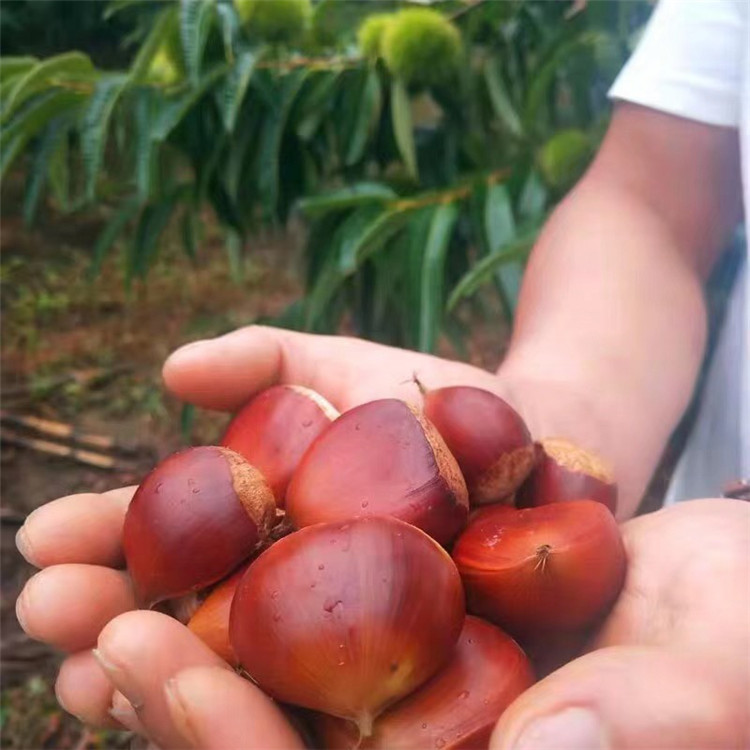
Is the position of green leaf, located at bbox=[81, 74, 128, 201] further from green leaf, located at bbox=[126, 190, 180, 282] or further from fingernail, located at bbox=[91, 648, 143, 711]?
fingernail, located at bbox=[91, 648, 143, 711]

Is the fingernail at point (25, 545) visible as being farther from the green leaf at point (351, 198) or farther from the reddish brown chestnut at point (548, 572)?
the green leaf at point (351, 198)

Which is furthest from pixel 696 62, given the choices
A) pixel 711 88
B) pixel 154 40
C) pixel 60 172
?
pixel 60 172

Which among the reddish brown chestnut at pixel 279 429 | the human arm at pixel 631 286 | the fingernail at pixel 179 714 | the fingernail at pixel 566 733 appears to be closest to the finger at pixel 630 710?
the fingernail at pixel 566 733

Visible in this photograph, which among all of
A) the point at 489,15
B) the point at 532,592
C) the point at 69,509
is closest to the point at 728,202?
the point at 489,15

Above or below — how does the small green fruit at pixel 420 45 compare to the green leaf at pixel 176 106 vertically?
above

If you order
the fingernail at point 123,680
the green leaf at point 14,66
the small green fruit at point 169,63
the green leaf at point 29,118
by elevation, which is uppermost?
the small green fruit at point 169,63

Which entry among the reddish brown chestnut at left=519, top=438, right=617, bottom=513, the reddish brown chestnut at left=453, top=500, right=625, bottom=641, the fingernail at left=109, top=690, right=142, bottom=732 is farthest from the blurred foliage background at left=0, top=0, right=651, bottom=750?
the fingernail at left=109, top=690, right=142, bottom=732
